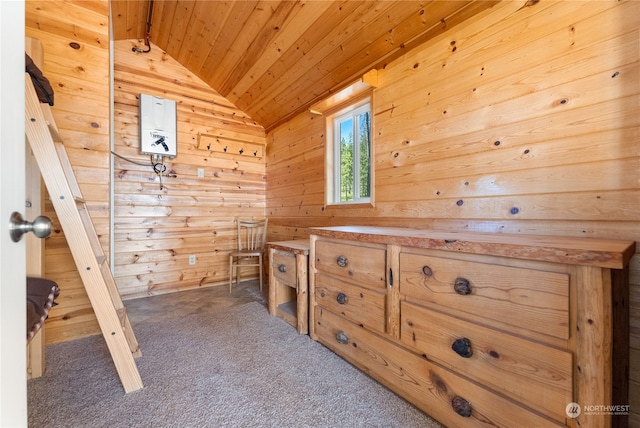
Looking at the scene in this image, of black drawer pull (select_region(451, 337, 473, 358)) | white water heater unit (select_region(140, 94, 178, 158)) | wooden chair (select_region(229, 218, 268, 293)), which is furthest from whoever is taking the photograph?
wooden chair (select_region(229, 218, 268, 293))

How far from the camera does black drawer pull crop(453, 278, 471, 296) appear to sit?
3.23 feet

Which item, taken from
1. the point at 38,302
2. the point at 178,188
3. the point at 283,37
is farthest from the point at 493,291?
the point at 178,188

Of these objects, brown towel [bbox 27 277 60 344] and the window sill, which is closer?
brown towel [bbox 27 277 60 344]

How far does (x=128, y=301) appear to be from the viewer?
267 cm

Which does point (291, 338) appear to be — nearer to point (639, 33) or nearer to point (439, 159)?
point (439, 159)

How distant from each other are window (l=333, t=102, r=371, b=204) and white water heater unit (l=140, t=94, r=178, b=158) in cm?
184

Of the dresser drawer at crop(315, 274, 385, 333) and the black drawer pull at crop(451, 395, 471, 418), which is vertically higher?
the dresser drawer at crop(315, 274, 385, 333)

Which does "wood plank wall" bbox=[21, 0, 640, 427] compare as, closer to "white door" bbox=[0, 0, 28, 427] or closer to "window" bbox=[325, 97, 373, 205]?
"window" bbox=[325, 97, 373, 205]

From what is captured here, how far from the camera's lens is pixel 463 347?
99 cm

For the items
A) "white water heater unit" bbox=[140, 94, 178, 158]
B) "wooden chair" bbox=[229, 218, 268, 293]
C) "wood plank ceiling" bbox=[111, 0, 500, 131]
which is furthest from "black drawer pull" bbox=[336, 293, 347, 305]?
"white water heater unit" bbox=[140, 94, 178, 158]

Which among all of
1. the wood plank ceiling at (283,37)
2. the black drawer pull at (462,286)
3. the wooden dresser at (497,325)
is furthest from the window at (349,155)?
the black drawer pull at (462,286)

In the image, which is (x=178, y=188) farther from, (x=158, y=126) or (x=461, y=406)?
(x=461, y=406)

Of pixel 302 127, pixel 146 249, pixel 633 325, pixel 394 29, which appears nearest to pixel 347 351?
pixel 633 325

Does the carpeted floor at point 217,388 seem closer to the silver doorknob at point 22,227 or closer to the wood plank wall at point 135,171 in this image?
the wood plank wall at point 135,171
